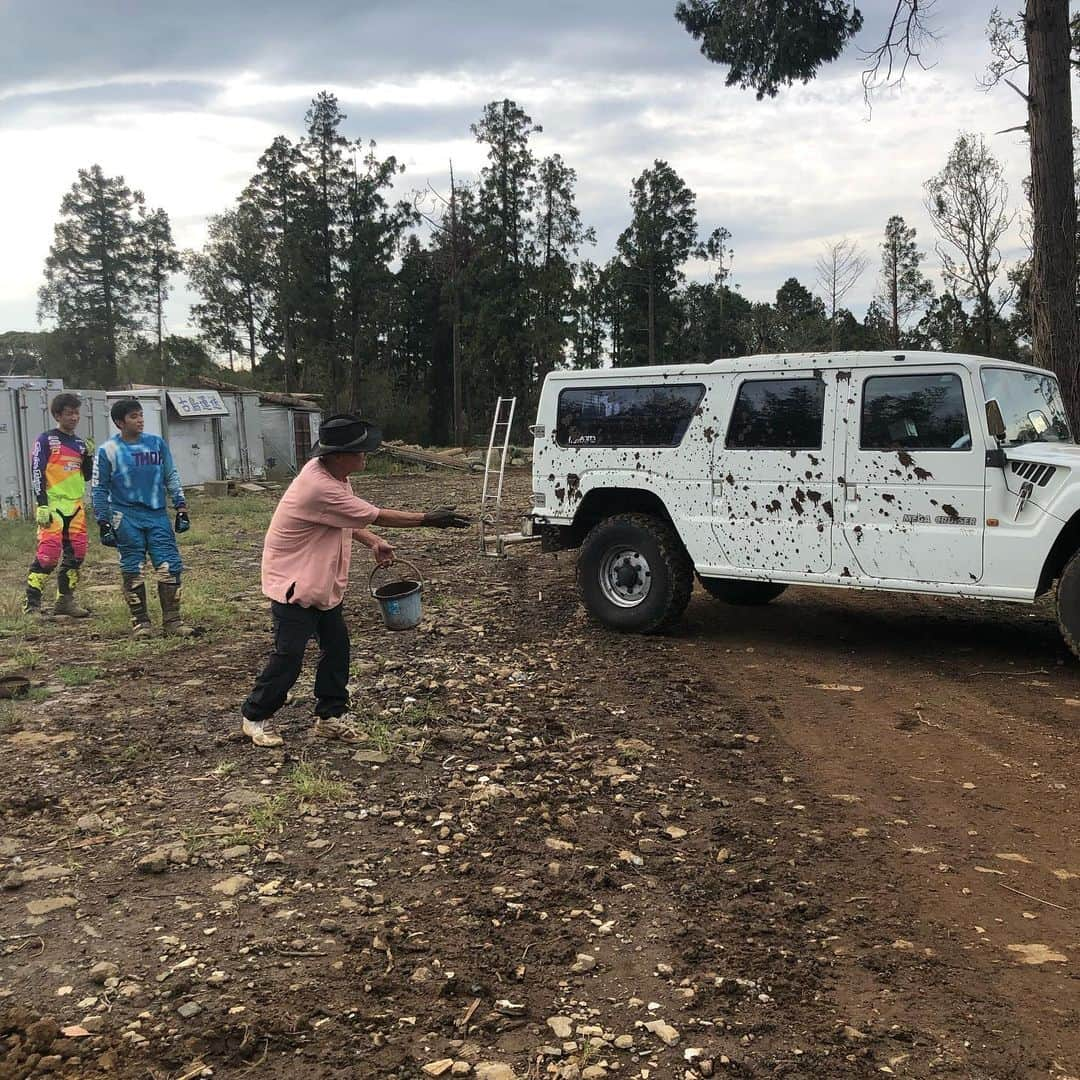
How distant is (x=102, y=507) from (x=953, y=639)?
7.14m

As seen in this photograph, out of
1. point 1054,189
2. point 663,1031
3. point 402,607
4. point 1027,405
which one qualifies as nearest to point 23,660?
point 402,607

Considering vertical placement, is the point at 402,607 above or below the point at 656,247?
below

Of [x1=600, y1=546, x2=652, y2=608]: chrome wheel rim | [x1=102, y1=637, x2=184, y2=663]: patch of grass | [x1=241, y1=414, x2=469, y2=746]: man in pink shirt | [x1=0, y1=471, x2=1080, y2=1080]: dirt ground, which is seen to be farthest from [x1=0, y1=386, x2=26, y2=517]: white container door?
[x1=241, y1=414, x2=469, y2=746]: man in pink shirt

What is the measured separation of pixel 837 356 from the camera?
23.6 feet

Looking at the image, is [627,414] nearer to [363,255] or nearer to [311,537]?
[311,537]

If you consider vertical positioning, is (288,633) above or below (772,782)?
above

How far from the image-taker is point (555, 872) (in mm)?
3928

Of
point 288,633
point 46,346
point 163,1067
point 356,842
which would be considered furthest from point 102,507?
point 46,346

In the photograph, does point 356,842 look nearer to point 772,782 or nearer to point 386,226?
point 772,782

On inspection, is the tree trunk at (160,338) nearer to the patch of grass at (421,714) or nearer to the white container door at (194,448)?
the white container door at (194,448)

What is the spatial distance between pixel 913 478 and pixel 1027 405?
1.15 meters

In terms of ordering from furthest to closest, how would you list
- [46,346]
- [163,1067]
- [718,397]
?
[46,346]
[718,397]
[163,1067]

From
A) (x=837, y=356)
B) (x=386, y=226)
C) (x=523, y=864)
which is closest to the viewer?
(x=523, y=864)

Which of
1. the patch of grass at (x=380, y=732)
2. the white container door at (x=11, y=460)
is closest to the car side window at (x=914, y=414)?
the patch of grass at (x=380, y=732)
